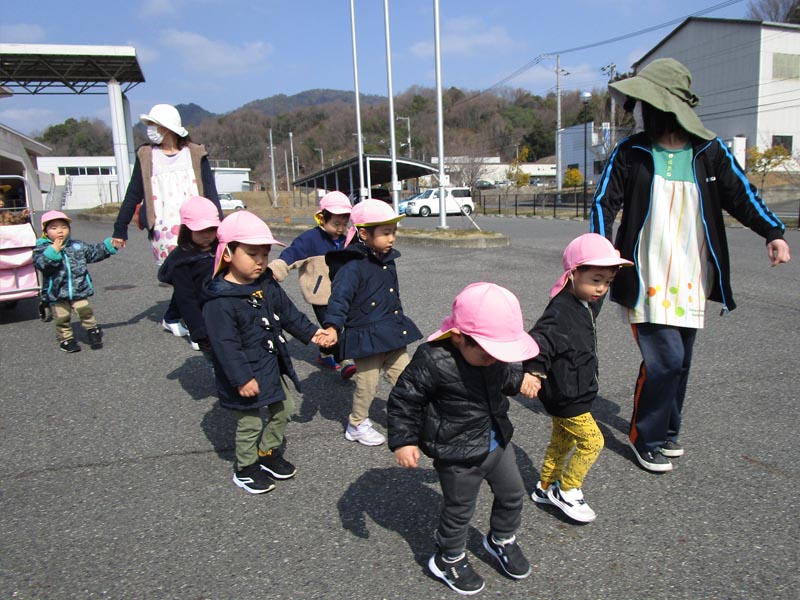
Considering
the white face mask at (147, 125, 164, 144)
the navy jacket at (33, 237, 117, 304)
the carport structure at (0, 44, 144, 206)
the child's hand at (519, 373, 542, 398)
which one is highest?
the carport structure at (0, 44, 144, 206)

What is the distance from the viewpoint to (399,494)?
300 cm

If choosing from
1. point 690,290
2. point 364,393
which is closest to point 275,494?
point 364,393

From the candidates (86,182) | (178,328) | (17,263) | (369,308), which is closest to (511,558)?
(369,308)

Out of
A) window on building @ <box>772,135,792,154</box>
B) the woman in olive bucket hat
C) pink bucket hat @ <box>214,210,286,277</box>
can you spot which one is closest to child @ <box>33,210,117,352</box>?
pink bucket hat @ <box>214,210,286,277</box>

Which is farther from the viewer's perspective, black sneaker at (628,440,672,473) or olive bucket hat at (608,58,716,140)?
black sneaker at (628,440,672,473)

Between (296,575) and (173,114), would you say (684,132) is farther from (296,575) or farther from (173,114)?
(173,114)

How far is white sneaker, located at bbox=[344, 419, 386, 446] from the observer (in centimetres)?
358

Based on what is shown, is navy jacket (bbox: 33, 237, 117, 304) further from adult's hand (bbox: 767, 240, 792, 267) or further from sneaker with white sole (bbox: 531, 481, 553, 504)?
adult's hand (bbox: 767, 240, 792, 267)

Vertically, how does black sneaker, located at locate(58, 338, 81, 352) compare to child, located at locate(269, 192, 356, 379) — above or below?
below

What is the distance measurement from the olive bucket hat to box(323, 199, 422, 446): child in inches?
56.4

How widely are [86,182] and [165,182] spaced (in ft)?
193

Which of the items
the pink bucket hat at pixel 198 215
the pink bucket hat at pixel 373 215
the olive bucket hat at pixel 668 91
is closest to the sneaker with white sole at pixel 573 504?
the pink bucket hat at pixel 373 215

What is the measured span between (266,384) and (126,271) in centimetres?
877

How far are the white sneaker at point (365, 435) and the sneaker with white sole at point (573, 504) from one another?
1.15 meters
